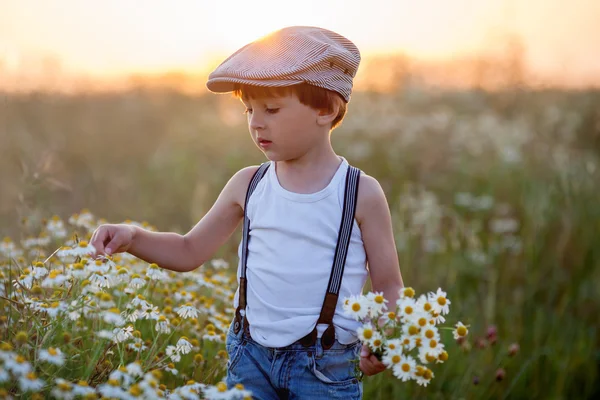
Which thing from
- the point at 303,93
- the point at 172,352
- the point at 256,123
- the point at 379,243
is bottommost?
the point at 172,352

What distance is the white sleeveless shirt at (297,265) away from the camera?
2.29 metres

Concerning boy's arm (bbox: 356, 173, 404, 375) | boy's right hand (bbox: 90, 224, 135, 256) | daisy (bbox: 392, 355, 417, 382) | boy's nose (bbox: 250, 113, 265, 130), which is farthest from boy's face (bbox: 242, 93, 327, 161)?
daisy (bbox: 392, 355, 417, 382)

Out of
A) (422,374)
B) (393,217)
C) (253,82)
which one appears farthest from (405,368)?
(393,217)

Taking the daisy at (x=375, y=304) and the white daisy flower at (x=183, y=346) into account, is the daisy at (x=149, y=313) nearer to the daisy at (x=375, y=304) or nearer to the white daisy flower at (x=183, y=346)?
the white daisy flower at (x=183, y=346)

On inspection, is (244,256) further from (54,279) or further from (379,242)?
(54,279)

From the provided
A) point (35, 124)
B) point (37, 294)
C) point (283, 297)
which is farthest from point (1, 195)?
point (283, 297)

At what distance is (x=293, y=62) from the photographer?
2.23 metres

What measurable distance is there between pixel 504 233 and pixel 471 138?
6.53 ft

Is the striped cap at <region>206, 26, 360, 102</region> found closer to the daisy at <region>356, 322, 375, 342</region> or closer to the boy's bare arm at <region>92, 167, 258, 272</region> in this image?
the boy's bare arm at <region>92, 167, 258, 272</region>

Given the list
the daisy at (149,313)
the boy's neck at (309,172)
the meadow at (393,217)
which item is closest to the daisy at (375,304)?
the meadow at (393,217)

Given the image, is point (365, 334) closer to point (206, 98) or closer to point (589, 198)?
point (589, 198)

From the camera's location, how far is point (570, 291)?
4957 millimetres

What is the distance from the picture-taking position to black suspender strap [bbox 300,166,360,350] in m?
2.26

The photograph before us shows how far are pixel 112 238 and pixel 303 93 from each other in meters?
0.83
